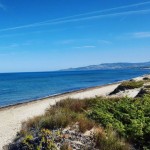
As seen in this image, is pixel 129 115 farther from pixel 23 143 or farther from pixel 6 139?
pixel 6 139

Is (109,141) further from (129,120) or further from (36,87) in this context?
(36,87)

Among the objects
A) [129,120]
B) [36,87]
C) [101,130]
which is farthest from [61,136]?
[36,87]

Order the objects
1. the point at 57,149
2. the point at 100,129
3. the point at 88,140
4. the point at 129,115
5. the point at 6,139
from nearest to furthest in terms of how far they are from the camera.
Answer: the point at 57,149
the point at 88,140
the point at 100,129
the point at 129,115
the point at 6,139

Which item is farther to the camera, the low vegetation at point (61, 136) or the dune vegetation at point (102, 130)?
the dune vegetation at point (102, 130)

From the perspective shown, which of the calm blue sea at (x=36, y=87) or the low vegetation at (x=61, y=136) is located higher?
the low vegetation at (x=61, y=136)

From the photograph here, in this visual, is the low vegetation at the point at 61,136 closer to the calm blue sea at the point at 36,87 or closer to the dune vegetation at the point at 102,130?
the dune vegetation at the point at 102,130

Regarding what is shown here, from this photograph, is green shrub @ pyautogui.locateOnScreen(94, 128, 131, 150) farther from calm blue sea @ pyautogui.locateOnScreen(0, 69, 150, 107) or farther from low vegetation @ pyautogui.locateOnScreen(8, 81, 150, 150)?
calm blue sea @ pyautogui.locateOnScreen(0, 69, 150, 107)

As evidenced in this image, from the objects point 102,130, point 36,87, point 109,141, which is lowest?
point 36,87

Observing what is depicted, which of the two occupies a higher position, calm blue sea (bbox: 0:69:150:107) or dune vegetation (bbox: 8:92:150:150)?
dune vegetation (bbox: 8:92:150:150)

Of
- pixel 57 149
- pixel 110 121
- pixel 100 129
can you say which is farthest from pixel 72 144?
pixel 110 121

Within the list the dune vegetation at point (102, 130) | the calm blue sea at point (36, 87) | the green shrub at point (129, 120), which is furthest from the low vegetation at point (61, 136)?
the calm blue sea at point (36, 87)

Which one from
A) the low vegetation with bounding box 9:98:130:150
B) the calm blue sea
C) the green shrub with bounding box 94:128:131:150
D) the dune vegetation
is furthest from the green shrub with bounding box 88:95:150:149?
the calm blue sea

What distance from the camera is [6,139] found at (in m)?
14.9

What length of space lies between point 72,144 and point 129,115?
381 cm
